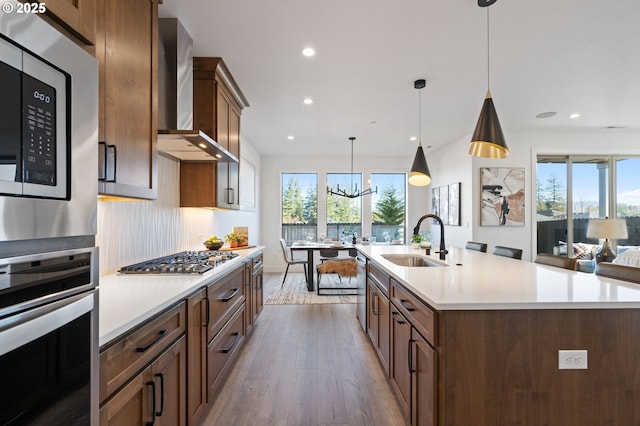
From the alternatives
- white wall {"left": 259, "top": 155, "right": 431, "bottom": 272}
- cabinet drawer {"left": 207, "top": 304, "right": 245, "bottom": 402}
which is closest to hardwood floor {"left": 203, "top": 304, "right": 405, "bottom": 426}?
cabinet drawer {"left": 207, "top": 304, "right": 245, "bottom": 402}

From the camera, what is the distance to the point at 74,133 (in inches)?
29.0

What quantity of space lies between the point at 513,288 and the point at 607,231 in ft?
13.6

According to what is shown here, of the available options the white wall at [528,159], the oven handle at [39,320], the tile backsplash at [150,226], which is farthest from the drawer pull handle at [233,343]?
the white wall at [528,159]

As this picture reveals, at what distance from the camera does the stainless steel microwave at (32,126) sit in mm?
589

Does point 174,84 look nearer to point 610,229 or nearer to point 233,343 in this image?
point 233,343

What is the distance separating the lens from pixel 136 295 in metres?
1.46

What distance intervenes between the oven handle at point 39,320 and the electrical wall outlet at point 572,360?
1.76m

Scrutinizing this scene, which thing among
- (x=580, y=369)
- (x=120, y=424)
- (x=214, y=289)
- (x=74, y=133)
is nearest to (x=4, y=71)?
(x=74, y=133)

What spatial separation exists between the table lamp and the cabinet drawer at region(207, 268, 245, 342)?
4968 millimetres

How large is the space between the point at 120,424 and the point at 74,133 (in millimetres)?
1016

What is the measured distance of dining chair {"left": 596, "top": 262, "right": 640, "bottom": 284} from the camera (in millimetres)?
1736

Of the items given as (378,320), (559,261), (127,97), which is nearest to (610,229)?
(559,261)

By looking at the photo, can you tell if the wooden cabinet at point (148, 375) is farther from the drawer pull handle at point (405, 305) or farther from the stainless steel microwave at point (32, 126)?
the drawer pull handle at point (405, 305)

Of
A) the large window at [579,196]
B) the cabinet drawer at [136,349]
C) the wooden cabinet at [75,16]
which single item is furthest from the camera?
the large window at [579,196]
